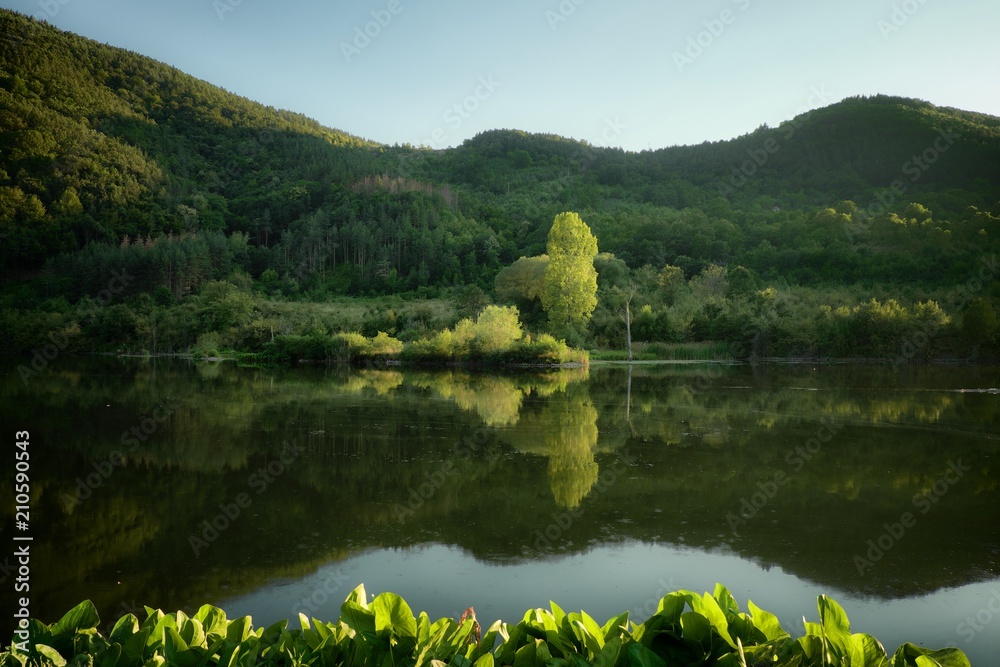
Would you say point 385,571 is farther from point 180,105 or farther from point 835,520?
point 180,105

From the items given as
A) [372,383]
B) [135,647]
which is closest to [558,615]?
[135,647]

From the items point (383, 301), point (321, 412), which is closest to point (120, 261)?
point (383, 301)

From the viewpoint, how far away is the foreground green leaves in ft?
5.97

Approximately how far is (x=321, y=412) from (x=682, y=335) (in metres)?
30.9

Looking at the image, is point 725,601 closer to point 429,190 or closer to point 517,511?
point 517,511

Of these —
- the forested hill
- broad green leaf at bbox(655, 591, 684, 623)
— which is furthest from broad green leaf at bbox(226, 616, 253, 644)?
the forested hill

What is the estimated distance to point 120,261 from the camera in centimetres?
5956

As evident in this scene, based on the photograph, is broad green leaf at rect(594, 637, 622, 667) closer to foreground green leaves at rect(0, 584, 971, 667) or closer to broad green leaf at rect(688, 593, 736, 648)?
foreground green leaves at rect(0, 584, 971, 667)
